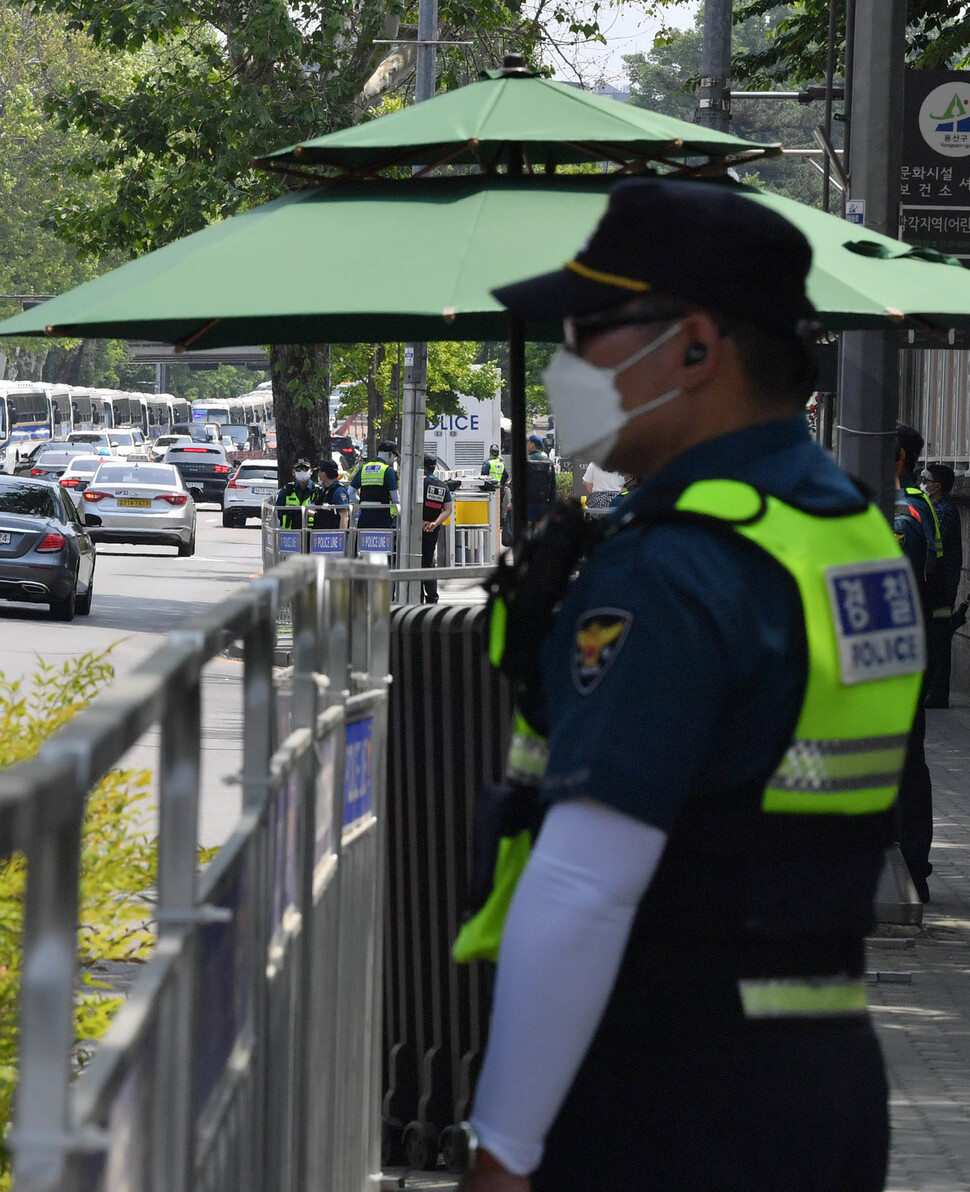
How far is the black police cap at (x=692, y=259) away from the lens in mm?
1949

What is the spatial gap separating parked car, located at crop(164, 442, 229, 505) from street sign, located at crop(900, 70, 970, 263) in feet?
163

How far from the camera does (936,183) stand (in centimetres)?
908

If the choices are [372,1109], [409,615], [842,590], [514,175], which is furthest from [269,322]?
[842,590]

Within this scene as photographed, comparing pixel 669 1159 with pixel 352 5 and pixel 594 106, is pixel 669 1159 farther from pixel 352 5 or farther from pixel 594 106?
pixel 352 5

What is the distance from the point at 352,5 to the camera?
22.4 m

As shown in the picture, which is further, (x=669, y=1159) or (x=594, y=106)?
(x=594, y=106)

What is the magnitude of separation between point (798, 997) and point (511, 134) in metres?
3.10

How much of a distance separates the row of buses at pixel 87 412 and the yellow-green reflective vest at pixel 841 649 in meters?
52.3

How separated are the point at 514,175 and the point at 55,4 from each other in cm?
1876

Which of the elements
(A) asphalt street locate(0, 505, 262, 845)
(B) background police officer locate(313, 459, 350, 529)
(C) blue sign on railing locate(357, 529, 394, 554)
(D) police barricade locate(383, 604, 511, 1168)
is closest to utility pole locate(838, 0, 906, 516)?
(A) asphalt street locate(0, 505, 262, 845)

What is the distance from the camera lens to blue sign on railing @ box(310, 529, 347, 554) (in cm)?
2066

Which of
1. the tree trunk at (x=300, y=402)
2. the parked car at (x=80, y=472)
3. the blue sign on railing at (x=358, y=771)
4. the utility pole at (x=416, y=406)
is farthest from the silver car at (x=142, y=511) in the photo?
the blue sign on railing at (x=358, y=771)

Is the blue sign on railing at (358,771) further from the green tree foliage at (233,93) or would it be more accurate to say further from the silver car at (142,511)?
the silver car at (142,511)

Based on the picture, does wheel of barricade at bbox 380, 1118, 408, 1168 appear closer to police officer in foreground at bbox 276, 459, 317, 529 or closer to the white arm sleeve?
the white arm sleeve
